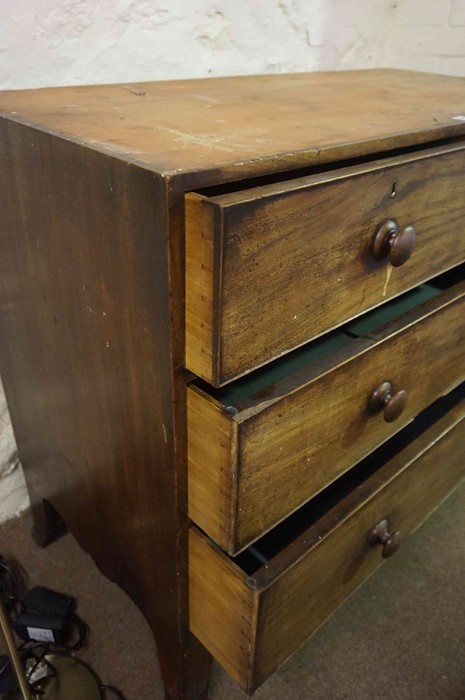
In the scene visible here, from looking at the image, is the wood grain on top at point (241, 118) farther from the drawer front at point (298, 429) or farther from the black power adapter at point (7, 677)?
the black power adapter at point (7, 677)

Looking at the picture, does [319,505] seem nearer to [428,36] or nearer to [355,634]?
[355,634]

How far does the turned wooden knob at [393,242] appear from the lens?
0.54m

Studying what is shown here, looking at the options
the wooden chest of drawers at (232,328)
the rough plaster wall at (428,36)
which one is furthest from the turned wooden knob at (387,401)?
the rough plaster wall at (428,36)

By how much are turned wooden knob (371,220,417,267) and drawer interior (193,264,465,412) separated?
0.11m

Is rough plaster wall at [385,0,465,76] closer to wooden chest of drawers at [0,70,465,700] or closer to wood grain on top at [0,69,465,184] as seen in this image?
wood grain on top at [0,69,465,184]

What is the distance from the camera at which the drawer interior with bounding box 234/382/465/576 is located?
69 cm

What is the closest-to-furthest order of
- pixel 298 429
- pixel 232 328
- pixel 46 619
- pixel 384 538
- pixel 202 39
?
pixel 232 328, pixel 298 429, pixel 384 538, pixel 46 619, pixel 202 39

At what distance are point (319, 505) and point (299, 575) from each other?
0.16 m

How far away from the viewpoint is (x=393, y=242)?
55 cm

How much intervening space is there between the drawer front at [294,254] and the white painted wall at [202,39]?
1.94ft

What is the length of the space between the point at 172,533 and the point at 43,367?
301 mm

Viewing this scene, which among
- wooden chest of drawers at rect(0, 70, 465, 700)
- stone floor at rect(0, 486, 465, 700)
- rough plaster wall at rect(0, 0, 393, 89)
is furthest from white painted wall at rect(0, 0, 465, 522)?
stone floor at rect(0, 486, 465, 700)

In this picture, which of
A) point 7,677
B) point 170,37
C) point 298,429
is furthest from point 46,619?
point 170,37

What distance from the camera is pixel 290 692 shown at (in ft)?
2.75
